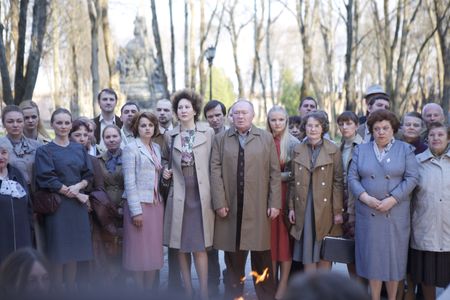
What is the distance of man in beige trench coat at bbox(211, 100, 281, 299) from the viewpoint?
216 inches

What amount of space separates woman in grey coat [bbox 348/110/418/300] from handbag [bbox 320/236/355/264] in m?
0.17

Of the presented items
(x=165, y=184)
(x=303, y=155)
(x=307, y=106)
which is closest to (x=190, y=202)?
(x=165, y=184)

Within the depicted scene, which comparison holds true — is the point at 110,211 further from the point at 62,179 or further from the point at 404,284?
the point at 404,284

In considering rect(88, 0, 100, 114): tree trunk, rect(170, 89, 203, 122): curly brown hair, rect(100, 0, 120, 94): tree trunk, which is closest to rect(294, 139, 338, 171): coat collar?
rect(170, 89, 203, 122): curly brown hair

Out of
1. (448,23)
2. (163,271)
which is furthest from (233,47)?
(163,271)

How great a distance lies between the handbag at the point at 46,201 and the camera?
5.21 meters

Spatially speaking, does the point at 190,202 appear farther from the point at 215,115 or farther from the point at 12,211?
the point at 12,211

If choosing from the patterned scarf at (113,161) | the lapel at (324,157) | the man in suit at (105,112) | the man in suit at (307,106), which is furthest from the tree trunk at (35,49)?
the lapel at (324,157)

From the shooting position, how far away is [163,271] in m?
7.25

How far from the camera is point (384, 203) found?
4.90m

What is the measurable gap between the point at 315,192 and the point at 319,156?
383 millimetres

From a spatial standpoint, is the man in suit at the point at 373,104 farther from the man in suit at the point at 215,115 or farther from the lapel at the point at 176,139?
the lapel at the point at 176,139

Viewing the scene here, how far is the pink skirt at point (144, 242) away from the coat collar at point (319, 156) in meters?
1.63

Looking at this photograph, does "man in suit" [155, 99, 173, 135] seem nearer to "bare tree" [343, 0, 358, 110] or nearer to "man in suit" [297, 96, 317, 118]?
"man in suit" [297, 96, 317, 118]
